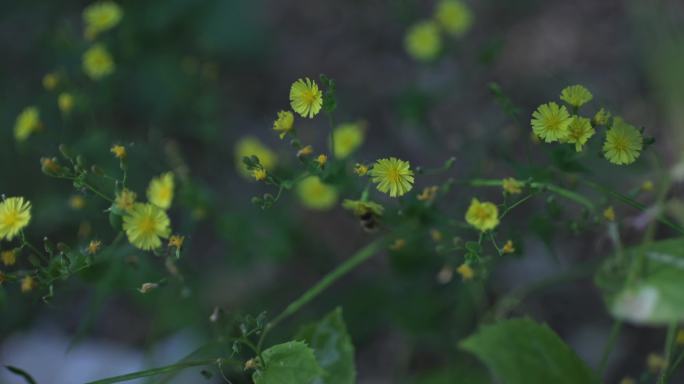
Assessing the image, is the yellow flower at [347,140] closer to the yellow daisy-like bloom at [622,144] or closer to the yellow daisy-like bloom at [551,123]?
the yellow daisy-like bloom at [551,123]

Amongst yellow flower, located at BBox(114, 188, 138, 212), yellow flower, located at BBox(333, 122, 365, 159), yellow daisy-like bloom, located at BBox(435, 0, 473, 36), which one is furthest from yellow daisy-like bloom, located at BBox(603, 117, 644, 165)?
yellow daisy-like bloom, located at BBox(435, 0, 473, 36)

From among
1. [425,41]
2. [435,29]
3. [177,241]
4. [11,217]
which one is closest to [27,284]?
[11,217]

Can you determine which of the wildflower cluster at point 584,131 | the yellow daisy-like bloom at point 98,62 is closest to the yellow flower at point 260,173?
the wildflower cluster at point 584,131

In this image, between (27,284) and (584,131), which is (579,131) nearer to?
(584,131)

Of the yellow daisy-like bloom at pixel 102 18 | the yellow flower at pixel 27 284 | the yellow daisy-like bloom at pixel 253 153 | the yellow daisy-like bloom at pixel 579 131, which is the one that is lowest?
the yellow daisy-like bloom at pixel 579 131

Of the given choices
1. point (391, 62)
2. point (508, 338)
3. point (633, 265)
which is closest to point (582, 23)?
point (391, 62)

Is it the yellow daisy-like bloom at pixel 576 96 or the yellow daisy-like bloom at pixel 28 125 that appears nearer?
the yellow daisy-like bloom at pixel 576 96

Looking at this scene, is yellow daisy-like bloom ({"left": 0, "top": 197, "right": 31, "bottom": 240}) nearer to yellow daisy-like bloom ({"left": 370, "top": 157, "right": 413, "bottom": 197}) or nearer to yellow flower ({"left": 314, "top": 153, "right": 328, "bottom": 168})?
yellow flower ({"left": 314, "top": 153, "right": 328, "bottom": 168})
